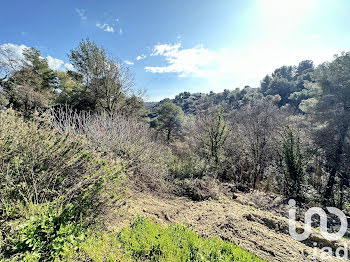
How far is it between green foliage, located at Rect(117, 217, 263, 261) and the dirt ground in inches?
24.4

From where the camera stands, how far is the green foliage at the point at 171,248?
2.27 meters

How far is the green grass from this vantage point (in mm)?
2207

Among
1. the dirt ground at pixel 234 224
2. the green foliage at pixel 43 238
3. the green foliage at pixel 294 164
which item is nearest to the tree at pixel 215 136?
the green foliage at pixel 294 164

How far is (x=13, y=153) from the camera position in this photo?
2842 mm

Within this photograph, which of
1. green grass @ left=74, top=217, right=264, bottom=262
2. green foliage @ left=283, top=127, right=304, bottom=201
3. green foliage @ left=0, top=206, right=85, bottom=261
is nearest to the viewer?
green foliage @ left=0, top=206, right=85, bottom=261

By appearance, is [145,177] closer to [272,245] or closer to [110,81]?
[272,245]

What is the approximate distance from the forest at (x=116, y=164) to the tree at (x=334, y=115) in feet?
0.20

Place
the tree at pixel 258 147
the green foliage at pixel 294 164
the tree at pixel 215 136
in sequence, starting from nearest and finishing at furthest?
1. the green foliage at pixel 294 164
2. the tree at pixel 215 136
3. the tree at pixel 258 147

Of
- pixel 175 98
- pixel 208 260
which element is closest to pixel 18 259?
pixel 208 260

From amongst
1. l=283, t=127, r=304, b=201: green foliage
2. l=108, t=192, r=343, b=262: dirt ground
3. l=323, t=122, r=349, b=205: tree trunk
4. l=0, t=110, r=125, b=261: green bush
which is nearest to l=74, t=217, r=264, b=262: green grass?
l=0, t=110, r=125, b=261: green bush

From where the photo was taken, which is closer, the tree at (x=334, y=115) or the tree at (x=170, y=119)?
the tree at (x=334, y=115)

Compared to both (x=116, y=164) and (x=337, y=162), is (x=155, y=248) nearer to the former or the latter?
(x=116, y=164)

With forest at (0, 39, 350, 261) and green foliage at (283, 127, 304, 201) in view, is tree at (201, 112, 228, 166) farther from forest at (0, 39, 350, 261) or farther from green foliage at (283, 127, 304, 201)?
green foliage at (283, 127, 304, 201)

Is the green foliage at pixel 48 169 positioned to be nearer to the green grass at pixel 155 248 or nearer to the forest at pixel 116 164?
the forest at pixel 116 164
